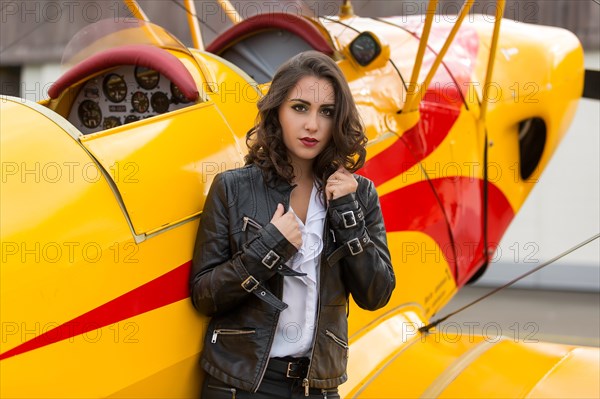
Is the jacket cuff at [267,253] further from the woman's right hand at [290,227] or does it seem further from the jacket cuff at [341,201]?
the jacket cuff at [341,201]

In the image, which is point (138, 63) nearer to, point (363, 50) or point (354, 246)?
point (354, 246)

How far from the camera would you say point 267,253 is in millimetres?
2426

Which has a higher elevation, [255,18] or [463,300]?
[255,18]

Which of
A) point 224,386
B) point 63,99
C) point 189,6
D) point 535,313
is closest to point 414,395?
point 224,386

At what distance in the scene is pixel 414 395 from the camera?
3.37 m

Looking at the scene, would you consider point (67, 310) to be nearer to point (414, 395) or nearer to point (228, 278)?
point (228, 278)

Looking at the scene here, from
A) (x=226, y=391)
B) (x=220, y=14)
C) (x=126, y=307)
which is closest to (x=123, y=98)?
(x=126, y=307)

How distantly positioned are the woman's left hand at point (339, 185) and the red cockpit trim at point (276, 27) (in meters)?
1.59

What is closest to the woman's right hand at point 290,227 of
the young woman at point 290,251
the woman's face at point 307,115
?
the young woman at point 290,251

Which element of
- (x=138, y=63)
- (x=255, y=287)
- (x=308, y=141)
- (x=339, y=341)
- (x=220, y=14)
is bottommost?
(x=339, y=341)

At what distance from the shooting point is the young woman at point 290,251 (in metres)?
2.48

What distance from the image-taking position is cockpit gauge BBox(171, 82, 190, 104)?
3092 mm

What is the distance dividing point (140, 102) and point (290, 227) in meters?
1.05

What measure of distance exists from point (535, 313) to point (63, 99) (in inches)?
353
